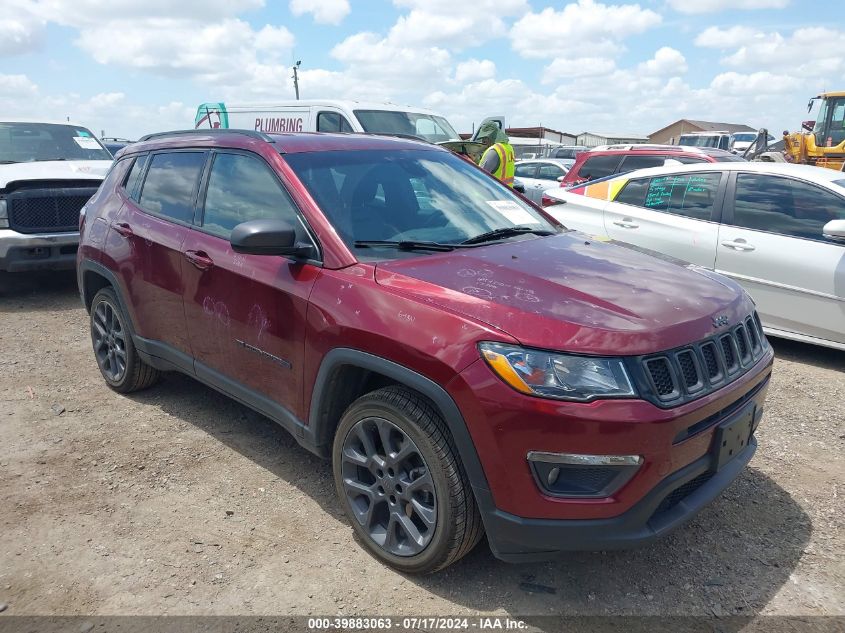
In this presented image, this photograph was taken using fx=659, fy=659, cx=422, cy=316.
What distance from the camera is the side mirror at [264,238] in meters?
2.81

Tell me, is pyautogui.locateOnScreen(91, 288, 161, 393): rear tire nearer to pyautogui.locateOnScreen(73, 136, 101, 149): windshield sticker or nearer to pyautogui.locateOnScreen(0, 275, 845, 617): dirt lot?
pyautogui.locateOnScreen(0, 275, 845, 617): dirt lot

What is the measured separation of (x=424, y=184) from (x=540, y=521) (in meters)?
1.90

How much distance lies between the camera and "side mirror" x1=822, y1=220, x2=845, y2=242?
477 centimetres

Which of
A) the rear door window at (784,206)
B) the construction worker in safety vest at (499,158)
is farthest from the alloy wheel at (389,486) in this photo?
the construction worker in safety vest at (499,158)

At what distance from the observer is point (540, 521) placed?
2.31 metres

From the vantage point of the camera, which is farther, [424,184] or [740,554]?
[424,184]

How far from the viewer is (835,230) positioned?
4.79 meters

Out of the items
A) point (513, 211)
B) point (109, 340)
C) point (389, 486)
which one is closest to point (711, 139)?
point (513, 211)

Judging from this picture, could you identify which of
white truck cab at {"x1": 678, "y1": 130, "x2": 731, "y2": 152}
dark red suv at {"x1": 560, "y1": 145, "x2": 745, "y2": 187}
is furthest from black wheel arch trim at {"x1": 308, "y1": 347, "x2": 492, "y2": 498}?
white truck cab at {"x1": 678, "y1": 130, "x2": 731, "y2": 152}

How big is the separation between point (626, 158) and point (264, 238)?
28.8 feet

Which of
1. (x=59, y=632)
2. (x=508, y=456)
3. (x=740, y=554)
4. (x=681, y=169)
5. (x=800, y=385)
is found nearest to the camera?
(x=508, y=456)

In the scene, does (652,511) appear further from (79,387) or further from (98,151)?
(98,151)

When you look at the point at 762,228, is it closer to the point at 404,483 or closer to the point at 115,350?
the point at 404,483

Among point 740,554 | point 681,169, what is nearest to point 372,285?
point 740,554
